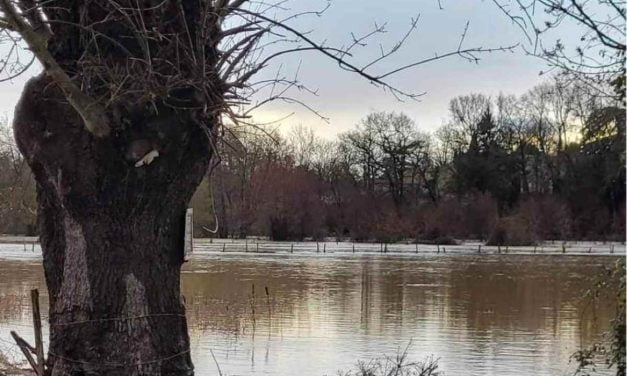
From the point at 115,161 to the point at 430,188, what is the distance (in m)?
80.6

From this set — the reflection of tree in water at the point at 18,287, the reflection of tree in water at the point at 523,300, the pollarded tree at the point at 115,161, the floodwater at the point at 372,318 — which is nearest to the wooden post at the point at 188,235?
the pollarded tree at the point at 115,161

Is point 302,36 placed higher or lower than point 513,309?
higher

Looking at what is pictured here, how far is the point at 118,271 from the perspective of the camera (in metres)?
5.44

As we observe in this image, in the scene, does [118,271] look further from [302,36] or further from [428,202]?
[428,202]

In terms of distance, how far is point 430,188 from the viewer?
8494cm

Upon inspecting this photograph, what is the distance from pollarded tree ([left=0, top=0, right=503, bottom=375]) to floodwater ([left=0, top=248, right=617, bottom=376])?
4849 mm

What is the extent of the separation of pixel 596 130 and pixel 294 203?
70.5 meters

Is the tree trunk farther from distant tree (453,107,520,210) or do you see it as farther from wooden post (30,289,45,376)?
distant tree (453,107,520,210)

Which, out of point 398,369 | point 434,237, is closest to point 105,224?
point 398,369

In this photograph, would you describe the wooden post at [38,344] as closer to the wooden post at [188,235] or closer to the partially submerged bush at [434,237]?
the wooden post at [188,235]

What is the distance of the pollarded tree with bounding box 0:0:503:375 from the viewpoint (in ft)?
17.6

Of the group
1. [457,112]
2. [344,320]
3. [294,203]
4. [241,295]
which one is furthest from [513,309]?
[457,112]

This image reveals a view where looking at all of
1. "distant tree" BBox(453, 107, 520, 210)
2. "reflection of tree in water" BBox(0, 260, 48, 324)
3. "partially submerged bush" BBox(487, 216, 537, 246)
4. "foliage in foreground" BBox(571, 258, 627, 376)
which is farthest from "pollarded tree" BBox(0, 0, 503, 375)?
"distant tree" BBox(453, 107, 520, 210)

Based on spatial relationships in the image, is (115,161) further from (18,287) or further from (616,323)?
(18,287)
